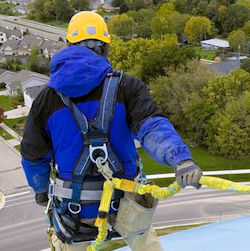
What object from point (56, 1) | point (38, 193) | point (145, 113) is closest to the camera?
point (145, 113)

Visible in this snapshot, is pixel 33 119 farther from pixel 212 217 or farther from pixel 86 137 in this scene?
pixel 212 217

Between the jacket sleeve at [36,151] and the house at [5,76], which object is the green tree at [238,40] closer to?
the house at [5,76]

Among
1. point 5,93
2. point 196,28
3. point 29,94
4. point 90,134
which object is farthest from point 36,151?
point 196,28

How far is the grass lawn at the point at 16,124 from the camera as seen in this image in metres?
35.7

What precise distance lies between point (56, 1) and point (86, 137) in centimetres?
8962

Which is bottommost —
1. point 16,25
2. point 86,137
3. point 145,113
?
point 16,25

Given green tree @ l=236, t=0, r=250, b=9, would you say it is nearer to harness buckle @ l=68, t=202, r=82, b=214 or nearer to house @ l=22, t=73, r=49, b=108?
house @ l=22, t=73, r=49, b=108

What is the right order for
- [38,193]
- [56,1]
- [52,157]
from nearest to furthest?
[52,157] < [38,193] < [56,1]

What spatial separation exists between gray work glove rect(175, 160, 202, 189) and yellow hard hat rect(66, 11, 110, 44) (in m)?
1.55

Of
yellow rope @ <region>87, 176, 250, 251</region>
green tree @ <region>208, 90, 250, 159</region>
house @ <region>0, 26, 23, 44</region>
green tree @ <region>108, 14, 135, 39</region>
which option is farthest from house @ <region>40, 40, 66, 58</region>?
yellow rope @ <region>87, 176, 250, 251</region>

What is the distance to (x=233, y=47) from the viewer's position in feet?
188

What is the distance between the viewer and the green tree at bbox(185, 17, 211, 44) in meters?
62.5

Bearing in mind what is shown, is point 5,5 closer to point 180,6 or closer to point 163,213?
point 180,6

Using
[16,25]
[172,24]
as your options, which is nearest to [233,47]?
[172,24]
